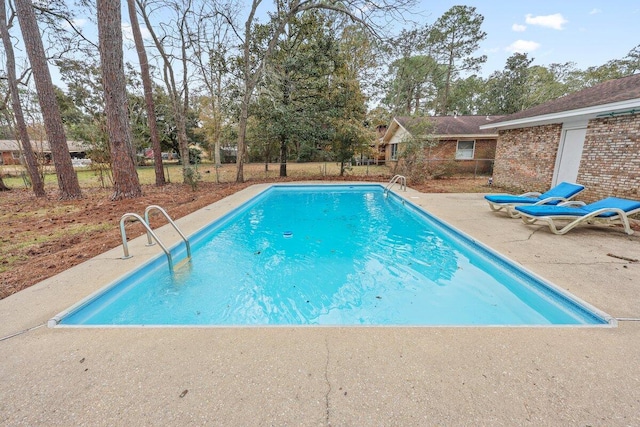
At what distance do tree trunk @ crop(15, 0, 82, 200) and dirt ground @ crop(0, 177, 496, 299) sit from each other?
123 centimetres

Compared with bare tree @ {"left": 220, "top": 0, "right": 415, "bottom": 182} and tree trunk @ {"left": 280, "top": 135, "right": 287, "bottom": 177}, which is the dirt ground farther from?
tree trunk @ {"left": 280, "top": 135, "right": 287, "bottom": 177}

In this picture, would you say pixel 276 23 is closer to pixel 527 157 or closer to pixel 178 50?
pixel 178 50

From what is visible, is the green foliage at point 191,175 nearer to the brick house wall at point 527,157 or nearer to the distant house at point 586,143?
the distant house at point 586,143

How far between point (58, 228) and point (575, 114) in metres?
13.2

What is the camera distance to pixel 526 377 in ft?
6.08

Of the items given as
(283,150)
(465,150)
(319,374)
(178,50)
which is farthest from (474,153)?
(319,374)

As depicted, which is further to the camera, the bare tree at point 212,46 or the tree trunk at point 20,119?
the bare tree at point 212,46

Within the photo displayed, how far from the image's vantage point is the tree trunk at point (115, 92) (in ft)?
23.9

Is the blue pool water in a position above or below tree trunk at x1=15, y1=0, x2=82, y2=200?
below

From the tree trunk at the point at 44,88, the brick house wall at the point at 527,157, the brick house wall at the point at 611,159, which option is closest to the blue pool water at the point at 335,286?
the brick house wall at the point at 611,159

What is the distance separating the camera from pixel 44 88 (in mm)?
7734

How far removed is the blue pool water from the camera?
3162 millimetres

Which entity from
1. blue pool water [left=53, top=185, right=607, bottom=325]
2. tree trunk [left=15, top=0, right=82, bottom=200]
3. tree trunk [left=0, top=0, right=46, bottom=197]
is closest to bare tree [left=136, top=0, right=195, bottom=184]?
tree trunk [left=15, top=0, right=82, bottom=200]

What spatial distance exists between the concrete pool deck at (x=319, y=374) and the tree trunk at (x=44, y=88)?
24.8ft
